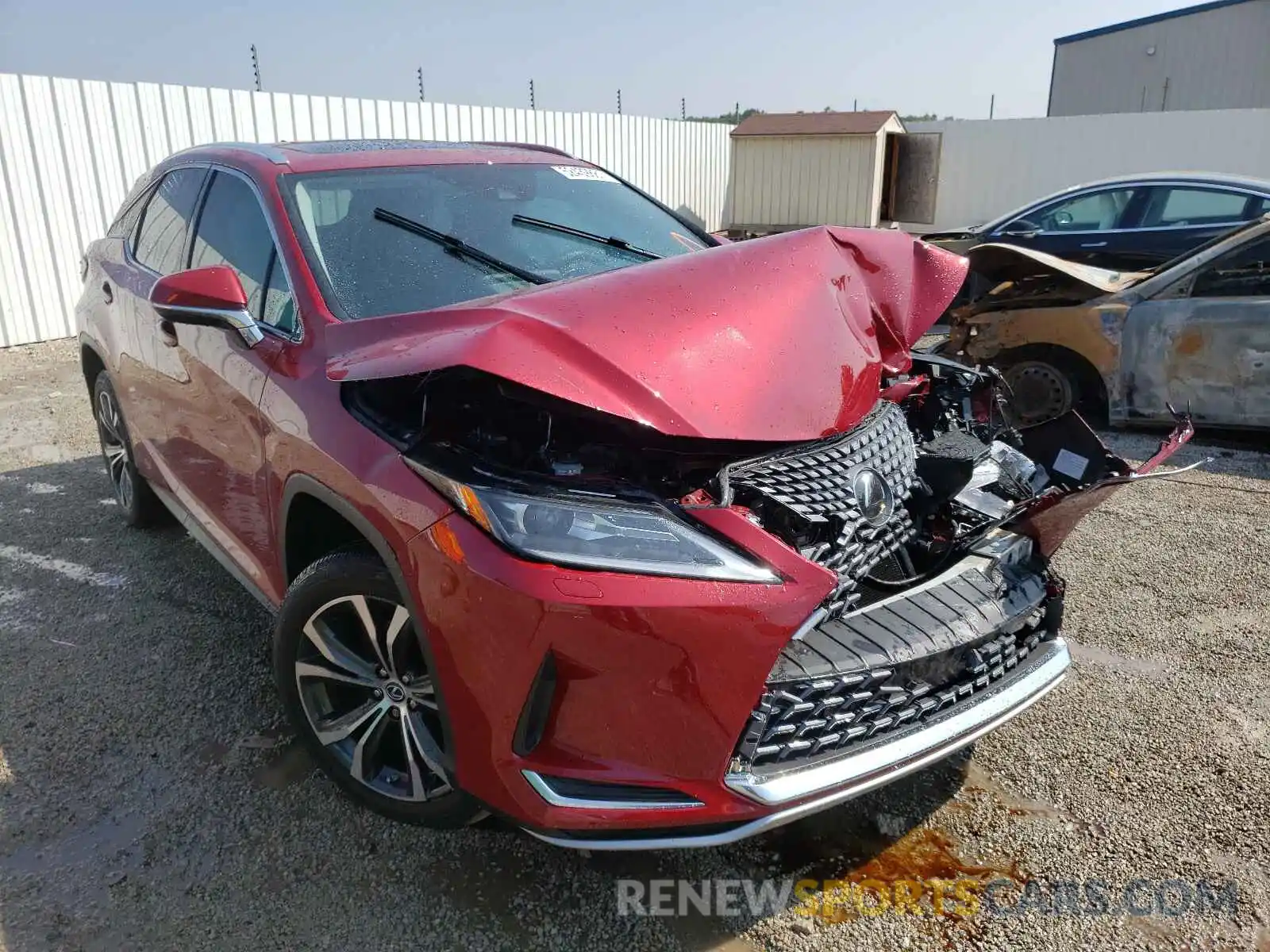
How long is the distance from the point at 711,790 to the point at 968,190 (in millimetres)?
19097

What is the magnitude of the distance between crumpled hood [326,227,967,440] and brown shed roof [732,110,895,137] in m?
14.9

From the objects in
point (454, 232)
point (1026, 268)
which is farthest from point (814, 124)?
point (454, 232)

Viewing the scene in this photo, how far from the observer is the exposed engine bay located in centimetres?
200

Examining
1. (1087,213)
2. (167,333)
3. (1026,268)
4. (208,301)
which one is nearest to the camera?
(208,301)

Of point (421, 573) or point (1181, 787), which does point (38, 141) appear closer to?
point (421, 573)

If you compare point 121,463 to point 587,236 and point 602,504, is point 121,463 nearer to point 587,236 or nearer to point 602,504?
point 587,236

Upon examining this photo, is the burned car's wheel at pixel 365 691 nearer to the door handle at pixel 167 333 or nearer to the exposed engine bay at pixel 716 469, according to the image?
the exposed engine bay at pixel 716 469

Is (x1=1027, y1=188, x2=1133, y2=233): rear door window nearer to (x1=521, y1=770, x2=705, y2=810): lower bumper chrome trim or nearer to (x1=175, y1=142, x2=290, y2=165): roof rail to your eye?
(x1=175, y1=142, x2=290, y2=165): roof rail

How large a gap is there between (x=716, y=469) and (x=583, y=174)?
2.09 meters

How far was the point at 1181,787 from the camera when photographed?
2572 mm

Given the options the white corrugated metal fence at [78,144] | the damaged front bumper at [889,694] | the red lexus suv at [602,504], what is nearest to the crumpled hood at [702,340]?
the red lexus suv at [602,504]

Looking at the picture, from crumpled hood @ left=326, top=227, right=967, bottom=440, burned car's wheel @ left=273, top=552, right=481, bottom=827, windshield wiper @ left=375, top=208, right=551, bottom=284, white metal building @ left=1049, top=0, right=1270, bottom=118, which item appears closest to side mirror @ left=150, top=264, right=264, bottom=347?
crumpled hood @ left=326, top=227, right=967, bottom=440

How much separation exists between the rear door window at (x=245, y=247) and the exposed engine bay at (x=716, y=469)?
2.05 feet

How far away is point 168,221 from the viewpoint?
3.79m
